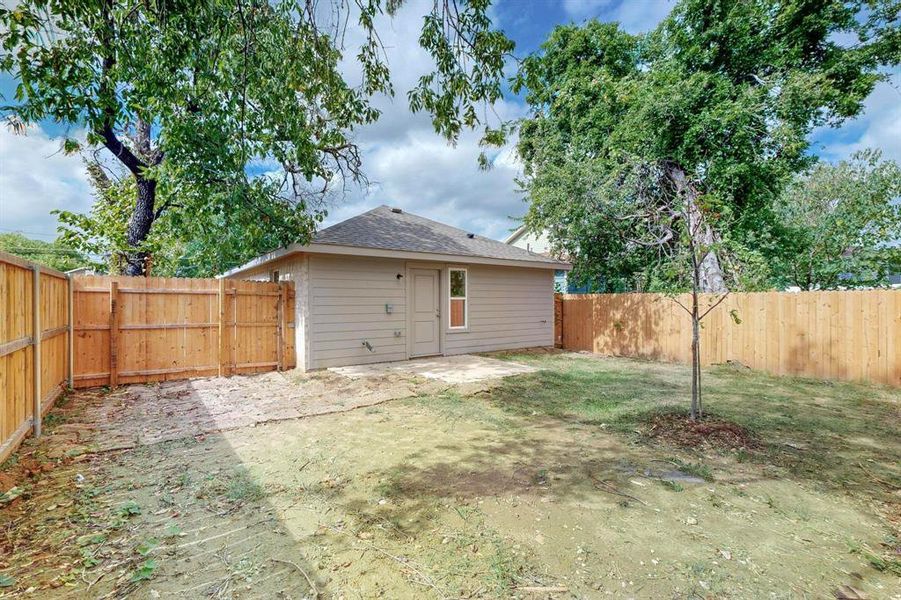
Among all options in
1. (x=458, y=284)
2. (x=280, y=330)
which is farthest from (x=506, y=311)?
(x=280, y=330)

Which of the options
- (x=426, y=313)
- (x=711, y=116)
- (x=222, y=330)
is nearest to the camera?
(x=222, y=330)

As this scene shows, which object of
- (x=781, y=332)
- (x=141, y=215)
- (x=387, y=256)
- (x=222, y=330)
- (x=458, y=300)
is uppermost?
(x=141, y=215)

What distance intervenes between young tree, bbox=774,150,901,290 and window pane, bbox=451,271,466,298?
914cm

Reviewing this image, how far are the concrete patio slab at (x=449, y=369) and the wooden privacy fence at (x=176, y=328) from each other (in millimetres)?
1642

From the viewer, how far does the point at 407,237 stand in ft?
30.9

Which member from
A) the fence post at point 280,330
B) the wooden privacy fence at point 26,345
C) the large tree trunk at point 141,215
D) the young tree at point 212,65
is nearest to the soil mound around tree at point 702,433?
the young tree at point 212,65

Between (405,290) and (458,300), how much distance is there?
1475 millimetres

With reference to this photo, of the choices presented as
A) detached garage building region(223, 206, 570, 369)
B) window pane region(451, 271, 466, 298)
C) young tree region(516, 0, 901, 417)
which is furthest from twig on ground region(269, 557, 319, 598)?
young tree region(516, 0, 901, 417)

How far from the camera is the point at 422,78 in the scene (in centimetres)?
417

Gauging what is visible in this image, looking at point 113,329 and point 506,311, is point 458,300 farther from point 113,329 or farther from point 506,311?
point 113,329

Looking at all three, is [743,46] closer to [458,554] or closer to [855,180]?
[855,180]

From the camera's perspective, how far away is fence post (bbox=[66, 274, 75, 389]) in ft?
19.9

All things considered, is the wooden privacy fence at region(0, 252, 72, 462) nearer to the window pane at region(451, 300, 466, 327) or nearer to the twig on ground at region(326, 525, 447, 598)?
the twig on ground at region(326, 525, 447, 598)

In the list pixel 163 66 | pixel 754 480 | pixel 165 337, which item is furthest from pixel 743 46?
pixel 165 337
